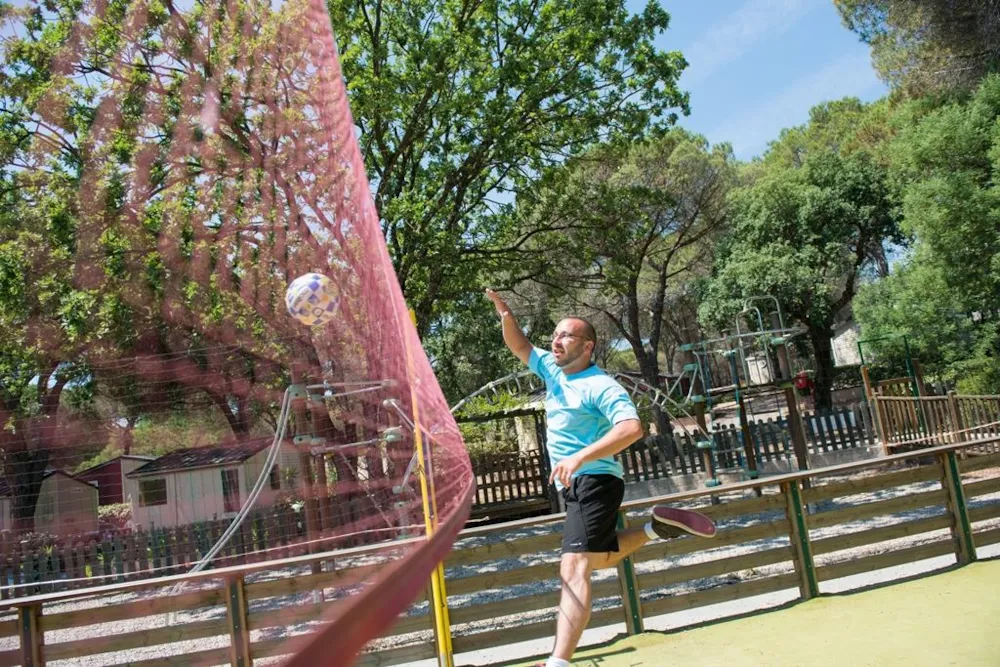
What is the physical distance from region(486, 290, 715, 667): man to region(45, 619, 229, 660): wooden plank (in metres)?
2.51

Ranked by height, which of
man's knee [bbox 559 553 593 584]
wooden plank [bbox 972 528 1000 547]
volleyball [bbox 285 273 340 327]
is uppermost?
volleyball [bbox 285 273 340 327]

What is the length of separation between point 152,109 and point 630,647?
156 inches

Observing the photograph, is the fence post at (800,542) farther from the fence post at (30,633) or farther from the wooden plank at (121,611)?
the fence post at (30,633)

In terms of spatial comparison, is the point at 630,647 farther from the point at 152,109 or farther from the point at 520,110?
the point at 520,110

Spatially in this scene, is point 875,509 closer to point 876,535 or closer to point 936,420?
point 876,535

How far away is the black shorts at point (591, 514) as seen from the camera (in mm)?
2951

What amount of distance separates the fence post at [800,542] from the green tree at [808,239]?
750 inches

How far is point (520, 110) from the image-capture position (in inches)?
418

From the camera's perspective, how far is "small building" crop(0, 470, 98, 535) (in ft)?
11.3

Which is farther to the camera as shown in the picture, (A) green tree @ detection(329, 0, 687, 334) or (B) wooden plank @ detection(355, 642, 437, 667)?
(A) green tree @ detection(329, 0, 687, 334)

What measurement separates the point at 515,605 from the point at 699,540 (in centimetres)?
123

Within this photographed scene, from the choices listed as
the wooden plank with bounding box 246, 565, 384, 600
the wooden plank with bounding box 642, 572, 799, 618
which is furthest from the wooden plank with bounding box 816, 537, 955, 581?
the wooden plank with bounding box 246, 565, 384, 600

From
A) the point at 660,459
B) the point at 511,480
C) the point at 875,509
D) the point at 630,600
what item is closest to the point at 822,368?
the point at 660,459

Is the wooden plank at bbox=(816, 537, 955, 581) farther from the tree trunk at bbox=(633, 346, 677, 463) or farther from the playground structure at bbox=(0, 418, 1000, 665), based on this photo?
the tree trunk at bbox=(633, 346, 677, 463)
